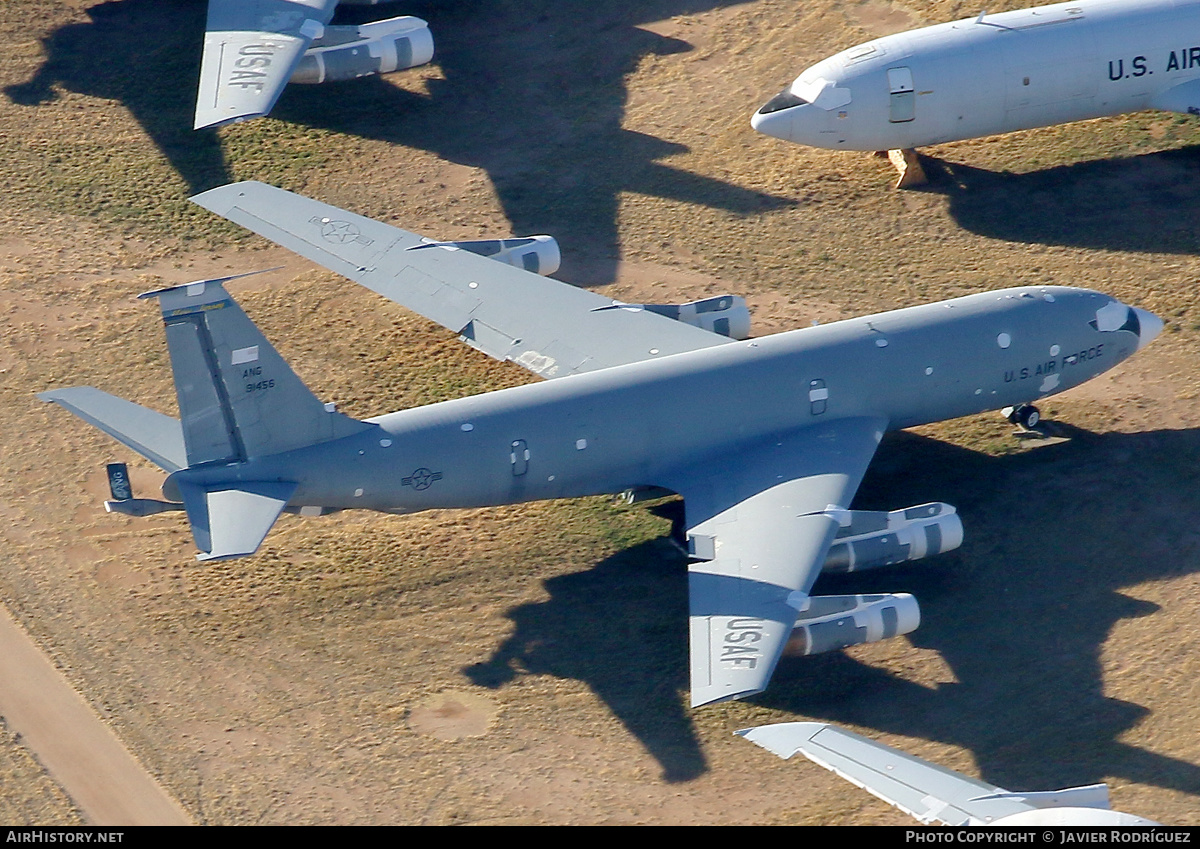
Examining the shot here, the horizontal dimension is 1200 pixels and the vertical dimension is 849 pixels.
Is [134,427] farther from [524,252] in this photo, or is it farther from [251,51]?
[251,51]

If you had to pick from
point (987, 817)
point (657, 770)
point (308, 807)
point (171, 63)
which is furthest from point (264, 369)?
point (171, 63)

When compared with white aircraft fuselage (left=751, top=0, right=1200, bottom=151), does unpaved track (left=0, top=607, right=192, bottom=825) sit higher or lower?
lower

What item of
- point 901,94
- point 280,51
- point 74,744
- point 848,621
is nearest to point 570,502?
point 848,621

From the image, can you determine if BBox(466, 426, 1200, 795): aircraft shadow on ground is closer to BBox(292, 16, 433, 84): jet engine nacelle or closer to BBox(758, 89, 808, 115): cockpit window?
BBox(758, 89, 808, 115): cockpit window

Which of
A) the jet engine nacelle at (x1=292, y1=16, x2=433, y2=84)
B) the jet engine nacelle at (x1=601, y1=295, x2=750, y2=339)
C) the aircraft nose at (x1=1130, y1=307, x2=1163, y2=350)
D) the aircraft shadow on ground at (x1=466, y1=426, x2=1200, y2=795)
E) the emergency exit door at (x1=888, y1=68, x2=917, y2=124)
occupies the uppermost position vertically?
the jet engine nacelle at (x1=292, y1=16, x2=433, y2=84)

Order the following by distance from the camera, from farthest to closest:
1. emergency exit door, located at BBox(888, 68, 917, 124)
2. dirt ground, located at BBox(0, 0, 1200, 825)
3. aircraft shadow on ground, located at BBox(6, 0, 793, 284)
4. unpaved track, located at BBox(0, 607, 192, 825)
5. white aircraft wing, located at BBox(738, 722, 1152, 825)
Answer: aircraft shadow on ground, located at BBox(6, 0, 793, 284) → emergency exit door, located at BBox(888, 68, 917, 124) → dirt ground, located at BBox(0, 0, 1200, 825) → unpaved track, located at BBox(0, 607, 192, 825) → white aircraft wing, located at BBox(738, 722, 1152, 825)

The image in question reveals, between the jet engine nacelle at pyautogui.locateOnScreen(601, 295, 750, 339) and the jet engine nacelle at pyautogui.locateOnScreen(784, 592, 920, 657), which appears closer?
the jet engine nacelle at pyautogui.locateOnScreen(784, 592, 920, 657)

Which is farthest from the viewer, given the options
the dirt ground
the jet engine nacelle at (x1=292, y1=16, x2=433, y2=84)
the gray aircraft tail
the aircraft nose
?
the jet engine nacelle at (x1=292, y1=16, x2=433, y2=84)

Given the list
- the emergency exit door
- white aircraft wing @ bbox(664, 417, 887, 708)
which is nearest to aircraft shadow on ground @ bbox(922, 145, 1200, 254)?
the emergency exit door
